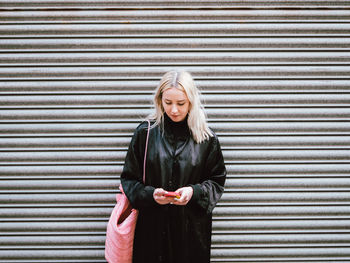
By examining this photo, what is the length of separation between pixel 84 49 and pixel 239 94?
1.71 m

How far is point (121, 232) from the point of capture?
6.60ft

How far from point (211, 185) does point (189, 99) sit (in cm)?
75

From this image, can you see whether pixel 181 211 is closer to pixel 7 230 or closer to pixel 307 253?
pixel 307 253

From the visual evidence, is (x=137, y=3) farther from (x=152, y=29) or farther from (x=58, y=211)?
(x=58, y=211)

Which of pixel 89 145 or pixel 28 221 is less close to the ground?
pixel 89 145

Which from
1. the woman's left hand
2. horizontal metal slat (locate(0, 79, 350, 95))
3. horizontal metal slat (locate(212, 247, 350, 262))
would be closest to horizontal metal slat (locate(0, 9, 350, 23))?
horizontal metal slat (locate(0, 79, 350, 95))

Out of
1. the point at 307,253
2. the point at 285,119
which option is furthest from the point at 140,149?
the point at 307,253

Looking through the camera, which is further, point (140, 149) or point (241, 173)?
point (241, 173)

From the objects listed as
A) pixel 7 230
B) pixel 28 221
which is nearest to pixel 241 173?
pixel 28 221

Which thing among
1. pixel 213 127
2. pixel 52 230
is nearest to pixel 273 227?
pixel 213 127

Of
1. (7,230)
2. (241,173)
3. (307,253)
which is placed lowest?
(307,253)

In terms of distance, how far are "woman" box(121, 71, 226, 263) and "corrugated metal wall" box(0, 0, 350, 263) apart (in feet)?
1.91

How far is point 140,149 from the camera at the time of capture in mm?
2004

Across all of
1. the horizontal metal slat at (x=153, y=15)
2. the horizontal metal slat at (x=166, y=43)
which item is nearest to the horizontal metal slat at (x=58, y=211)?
the horizontal metal slat at (x=166, y=43)
